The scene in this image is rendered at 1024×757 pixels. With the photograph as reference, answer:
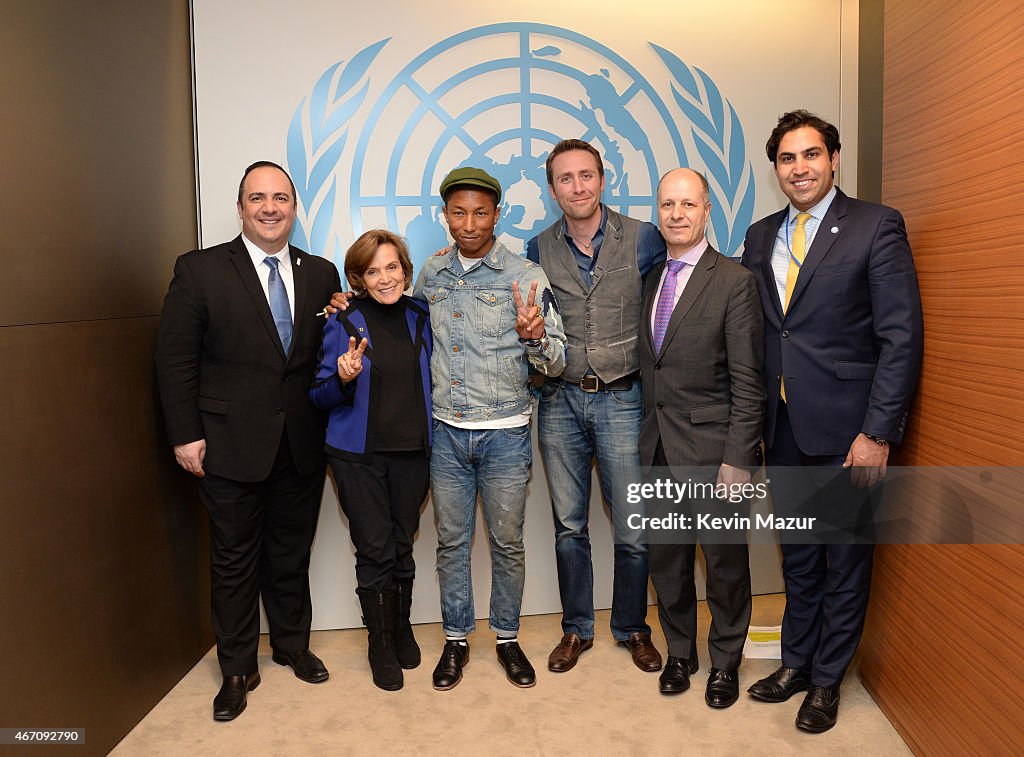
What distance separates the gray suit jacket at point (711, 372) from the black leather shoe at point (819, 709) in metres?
0.81

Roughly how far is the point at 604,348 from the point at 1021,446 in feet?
4.46

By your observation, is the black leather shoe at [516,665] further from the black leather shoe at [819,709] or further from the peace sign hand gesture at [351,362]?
the peace sign hand gesture at [351,362]

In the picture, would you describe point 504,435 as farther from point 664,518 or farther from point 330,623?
point 330,623

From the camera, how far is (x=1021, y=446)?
6.82 feet

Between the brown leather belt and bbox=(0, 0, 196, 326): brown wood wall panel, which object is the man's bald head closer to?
the brown leather belt

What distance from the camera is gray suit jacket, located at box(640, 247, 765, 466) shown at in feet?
8.84

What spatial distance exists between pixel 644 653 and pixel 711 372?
1.18 metres

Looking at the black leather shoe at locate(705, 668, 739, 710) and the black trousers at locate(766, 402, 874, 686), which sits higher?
the black trousers at locate(766, 402, 874, 686)

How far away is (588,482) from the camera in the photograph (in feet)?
10.6

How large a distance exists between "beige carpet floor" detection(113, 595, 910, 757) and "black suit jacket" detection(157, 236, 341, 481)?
869mm

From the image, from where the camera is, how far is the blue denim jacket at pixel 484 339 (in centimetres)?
289

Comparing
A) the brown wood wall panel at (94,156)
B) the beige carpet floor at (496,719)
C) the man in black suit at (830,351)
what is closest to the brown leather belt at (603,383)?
the man in black suit at (830,351)

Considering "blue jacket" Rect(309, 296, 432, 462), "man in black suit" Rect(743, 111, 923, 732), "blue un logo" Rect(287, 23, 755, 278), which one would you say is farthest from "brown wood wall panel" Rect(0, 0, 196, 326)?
"man in black suit" Rect(743, 111, 923, 732)

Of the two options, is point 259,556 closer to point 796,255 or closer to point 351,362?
point 351,362
